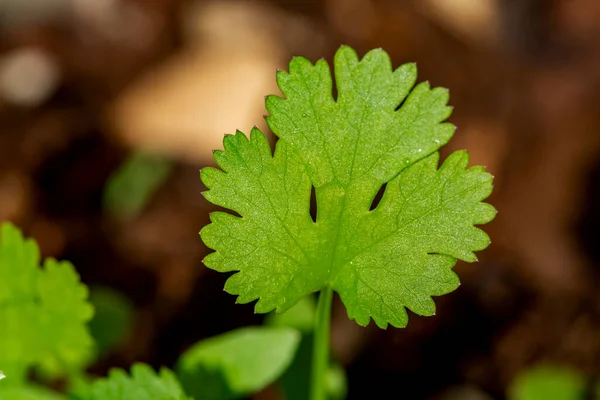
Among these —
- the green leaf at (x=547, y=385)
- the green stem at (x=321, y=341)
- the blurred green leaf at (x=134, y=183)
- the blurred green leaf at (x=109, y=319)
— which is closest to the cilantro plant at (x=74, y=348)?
the green stem at (x=321, y=341)

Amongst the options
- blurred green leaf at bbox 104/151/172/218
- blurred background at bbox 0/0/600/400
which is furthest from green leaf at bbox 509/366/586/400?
blurred green leaf at bbox 104/151/172/218

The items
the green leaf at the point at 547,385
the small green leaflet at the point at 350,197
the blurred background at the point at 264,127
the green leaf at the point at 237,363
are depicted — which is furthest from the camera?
the blurred background at the point at 264,127

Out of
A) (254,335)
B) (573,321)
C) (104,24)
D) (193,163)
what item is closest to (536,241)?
(573,321)

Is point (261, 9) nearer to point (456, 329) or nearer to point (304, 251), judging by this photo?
point (456, 329)

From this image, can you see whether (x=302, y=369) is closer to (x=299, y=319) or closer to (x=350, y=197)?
(x=299, y=319)

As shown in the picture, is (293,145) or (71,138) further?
(71,138)

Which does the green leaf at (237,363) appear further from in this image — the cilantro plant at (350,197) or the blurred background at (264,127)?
the blurred background at (264,127)

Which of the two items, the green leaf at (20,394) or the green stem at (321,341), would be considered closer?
the green stem at (321,341)

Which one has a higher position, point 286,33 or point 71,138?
point 286,33

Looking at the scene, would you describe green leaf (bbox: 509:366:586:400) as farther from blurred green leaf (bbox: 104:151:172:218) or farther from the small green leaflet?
blurred green leaf (bbox: 104:151:172:218)
